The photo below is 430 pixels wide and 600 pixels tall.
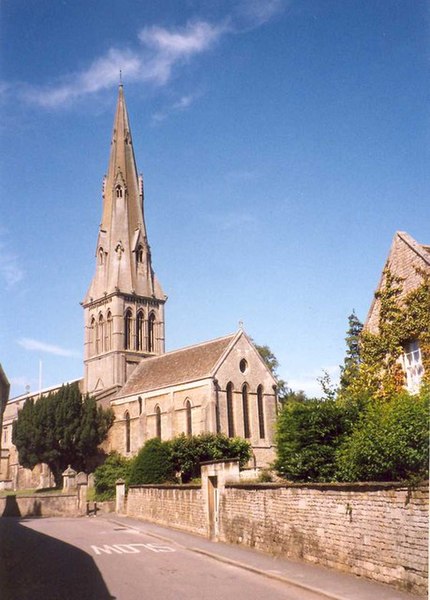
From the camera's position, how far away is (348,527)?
38.3ft

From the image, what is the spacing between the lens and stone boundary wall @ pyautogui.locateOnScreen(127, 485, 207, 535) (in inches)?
825

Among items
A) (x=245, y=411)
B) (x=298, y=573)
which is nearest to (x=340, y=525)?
(x=298, y=573)

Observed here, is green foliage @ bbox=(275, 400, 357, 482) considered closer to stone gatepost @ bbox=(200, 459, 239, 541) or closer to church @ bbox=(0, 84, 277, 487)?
stone gatepost @ bbox=(200, 459, 239, 541)

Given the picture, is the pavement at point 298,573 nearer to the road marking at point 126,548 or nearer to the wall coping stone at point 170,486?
the road marking at point 126,548

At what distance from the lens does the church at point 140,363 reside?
45.8 meters

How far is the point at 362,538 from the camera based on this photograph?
11188 millimetres

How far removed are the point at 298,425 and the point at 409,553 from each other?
24.2 feet

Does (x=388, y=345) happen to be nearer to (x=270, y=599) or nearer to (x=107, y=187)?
(x=270, y=599)

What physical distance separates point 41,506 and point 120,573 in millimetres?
24870

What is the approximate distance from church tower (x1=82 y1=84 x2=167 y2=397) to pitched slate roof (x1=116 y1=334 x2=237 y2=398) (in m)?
2.53

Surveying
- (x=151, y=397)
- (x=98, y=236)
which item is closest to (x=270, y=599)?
(x=151, y=397)

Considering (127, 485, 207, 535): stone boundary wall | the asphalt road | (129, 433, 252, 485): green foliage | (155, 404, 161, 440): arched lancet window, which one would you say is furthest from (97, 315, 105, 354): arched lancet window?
the asphalt road

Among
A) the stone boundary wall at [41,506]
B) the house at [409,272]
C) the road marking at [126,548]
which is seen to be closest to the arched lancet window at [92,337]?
the stone boundary wall at [41,506]

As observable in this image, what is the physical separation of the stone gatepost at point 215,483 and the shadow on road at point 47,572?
437cm
